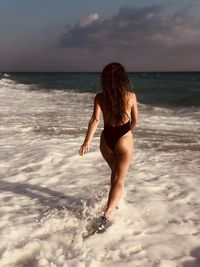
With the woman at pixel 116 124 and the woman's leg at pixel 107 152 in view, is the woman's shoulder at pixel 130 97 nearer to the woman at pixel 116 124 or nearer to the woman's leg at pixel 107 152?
the woman at pixel 116 124

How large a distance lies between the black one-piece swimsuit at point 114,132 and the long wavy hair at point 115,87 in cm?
16

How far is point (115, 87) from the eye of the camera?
4684mm

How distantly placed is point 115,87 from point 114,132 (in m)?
0.55

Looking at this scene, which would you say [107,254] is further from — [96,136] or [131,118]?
[96,136]

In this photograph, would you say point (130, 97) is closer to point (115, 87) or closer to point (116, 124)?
point (115, 87)

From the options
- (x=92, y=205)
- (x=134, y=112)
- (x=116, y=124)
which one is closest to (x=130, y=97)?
(x=134, y=112)

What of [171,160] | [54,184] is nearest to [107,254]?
[54,184]

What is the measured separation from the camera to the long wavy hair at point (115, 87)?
4652mm

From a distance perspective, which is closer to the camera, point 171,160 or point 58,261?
point 58,261

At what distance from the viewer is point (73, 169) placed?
762 cm

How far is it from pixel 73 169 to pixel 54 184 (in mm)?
987

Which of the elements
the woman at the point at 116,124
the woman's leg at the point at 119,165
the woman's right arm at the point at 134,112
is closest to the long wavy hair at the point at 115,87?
the woman at the point at 116,124

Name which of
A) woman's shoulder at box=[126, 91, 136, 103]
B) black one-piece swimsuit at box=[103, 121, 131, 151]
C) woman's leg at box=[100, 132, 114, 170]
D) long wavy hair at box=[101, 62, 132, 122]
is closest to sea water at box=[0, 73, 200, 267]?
long wavy hair at box=[101, 62, 132, 122]

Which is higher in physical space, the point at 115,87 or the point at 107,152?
the point at 115,87
